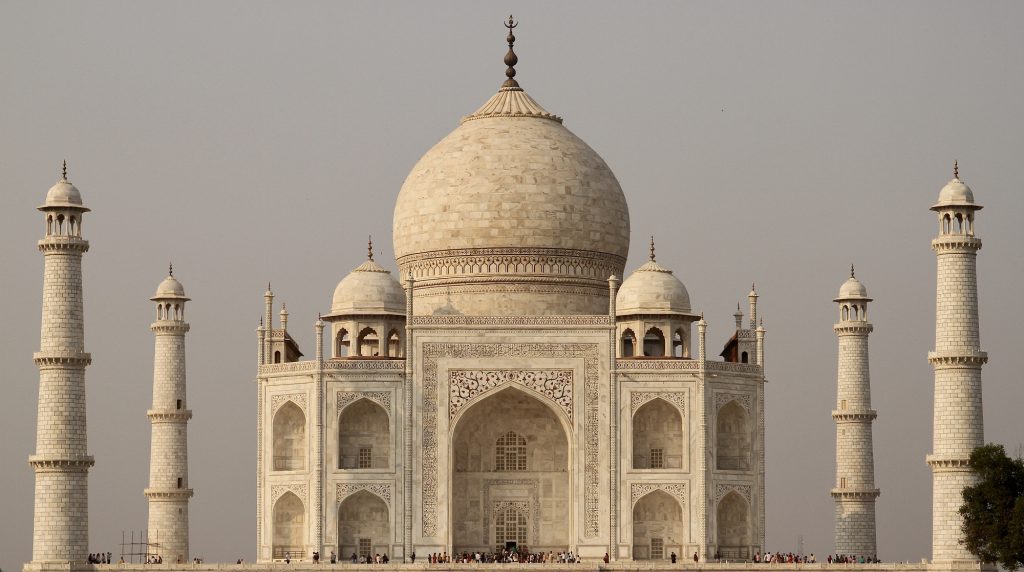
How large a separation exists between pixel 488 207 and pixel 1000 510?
11519mm

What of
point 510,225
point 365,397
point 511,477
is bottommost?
point 511,477

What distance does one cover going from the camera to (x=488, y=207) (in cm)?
4616

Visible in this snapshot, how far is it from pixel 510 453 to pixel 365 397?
3056mm

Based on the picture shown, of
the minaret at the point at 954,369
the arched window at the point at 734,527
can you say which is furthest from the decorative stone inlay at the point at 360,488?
the minaret at the point at 954,369

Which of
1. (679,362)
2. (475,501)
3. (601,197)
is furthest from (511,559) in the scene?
(601,197)

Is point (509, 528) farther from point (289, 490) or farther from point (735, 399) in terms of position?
point (735, 399)

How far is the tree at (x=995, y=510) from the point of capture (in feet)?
131

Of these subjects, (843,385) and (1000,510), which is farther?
(843,385)

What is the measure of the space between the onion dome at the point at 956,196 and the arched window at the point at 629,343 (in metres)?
6.09

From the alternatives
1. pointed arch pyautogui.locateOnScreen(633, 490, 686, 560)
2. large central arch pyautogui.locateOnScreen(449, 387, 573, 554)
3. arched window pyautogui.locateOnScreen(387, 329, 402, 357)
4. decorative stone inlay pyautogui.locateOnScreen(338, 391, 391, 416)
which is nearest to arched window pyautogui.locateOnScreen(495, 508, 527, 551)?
large central arch pyautogui.locateOnScreen(449, 387, 573, 554)

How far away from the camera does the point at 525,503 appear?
146 feet

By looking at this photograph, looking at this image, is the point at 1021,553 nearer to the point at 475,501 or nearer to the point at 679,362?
the point at 679,362

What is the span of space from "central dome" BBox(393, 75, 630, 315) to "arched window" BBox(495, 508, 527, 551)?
151 inches

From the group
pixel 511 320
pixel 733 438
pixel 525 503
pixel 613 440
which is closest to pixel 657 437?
pixel 613 440
